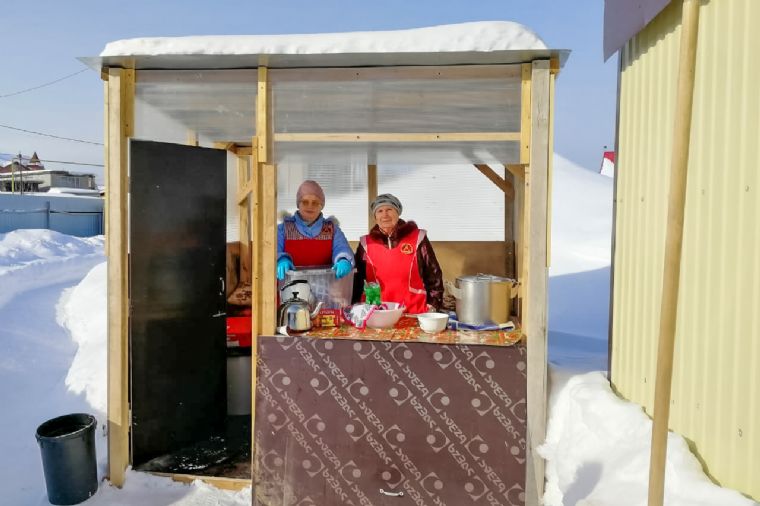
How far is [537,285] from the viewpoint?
→ 335cm

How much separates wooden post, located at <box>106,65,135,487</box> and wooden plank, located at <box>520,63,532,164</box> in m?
2.47

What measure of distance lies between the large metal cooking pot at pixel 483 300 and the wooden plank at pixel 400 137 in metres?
0.93

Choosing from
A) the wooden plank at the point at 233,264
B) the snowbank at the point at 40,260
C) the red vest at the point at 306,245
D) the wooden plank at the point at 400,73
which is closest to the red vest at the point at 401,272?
the red vest at the point at 306,245

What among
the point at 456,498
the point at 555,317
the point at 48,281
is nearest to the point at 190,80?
the point at 456,498

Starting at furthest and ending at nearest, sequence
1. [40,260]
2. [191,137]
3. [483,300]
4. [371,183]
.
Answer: [40,260] < [371,183] < [191,137] < [483,300]

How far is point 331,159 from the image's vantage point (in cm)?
517

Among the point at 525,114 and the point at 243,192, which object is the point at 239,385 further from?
the point at 525,114

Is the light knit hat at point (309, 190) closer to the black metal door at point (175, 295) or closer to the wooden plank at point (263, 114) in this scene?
the black metal door at point (175, 295)

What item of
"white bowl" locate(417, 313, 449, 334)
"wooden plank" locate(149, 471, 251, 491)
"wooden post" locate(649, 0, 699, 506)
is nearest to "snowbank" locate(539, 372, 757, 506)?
"wooden post" locate(649, 0, 699, 506)

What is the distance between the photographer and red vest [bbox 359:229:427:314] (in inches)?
177

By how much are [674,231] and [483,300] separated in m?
1.75

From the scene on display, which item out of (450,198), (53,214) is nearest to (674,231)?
(450,198)

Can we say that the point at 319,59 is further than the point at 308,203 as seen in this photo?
No

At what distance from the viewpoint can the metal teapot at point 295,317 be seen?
3.55 m
